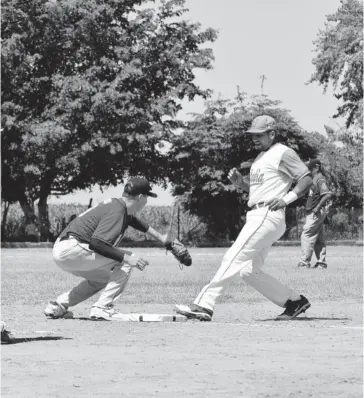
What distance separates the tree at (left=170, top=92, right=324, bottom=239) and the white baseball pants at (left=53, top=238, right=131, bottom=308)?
4019 cm

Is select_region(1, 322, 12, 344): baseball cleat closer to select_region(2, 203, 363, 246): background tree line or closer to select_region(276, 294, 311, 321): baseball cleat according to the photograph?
select_region(276, 294, 311, 321): baseball cleat

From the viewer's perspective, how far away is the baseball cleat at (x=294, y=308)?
38.4 feet

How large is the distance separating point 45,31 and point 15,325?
Result: 40434 mm

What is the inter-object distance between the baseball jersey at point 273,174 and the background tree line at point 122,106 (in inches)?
1476

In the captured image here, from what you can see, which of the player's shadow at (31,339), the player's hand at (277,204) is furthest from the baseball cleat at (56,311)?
the player's hand at (277,204)

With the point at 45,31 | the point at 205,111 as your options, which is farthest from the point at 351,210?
the point at 45,31

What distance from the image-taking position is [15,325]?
11203mm

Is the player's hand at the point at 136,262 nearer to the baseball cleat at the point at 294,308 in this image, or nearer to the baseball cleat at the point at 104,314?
the baseball cleat at the point at 104,314

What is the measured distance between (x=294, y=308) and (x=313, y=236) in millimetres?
10718

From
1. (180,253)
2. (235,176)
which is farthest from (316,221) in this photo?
(235,176)

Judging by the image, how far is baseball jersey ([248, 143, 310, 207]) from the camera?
1134 centimetres

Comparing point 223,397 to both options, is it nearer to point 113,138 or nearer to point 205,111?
point 113,138

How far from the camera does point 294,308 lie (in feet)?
38.5

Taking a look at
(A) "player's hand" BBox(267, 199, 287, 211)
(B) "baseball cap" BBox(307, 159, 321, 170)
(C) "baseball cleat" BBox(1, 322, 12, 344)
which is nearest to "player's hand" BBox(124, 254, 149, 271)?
(A) "player's hand" BBox(267, 199, 287, 211)
